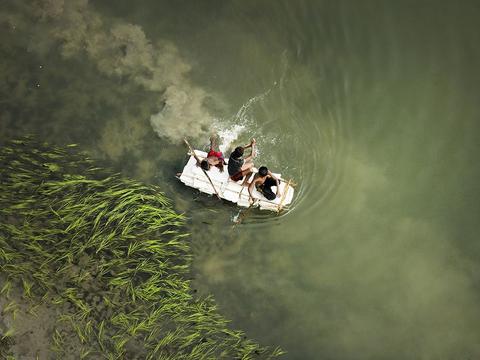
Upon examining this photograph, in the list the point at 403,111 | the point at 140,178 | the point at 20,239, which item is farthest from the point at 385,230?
the point at 20,239

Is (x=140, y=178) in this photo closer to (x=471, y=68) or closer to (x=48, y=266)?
(x=48, y=266)

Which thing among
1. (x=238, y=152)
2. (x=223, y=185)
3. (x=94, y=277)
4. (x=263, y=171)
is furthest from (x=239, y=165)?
(x=94, y=277)

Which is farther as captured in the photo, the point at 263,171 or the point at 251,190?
the point at 251,190

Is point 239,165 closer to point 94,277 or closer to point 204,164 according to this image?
point 204,164

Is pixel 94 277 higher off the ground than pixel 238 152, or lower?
lower

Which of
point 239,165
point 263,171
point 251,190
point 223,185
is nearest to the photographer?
point 263,171

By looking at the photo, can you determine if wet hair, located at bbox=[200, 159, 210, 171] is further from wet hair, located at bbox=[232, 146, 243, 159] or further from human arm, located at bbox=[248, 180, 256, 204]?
human arm, located at bbox=[248, 180, 256, 204]

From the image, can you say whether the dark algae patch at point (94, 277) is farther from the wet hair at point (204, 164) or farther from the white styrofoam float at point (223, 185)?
the wet hair at point (204, 164)
